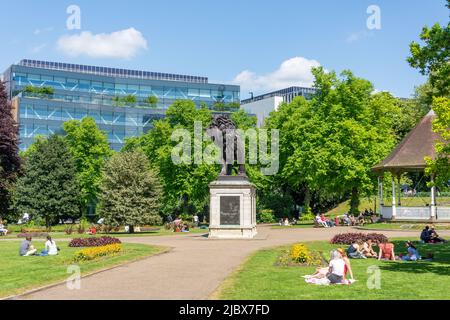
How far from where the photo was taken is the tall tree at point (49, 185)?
177ft

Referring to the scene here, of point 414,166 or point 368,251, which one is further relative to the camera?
point 414,166

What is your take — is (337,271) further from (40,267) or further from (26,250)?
(26,250)

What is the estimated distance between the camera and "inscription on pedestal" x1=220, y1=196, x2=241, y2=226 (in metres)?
34.3

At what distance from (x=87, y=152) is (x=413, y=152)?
131 ft

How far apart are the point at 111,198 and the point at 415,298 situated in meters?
36.2

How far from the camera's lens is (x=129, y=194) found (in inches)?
1785

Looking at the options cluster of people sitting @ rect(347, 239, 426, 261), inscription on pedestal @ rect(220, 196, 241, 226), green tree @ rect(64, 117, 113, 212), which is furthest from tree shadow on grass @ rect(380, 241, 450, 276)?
green tree @ rect(64, 117, 113, 212)

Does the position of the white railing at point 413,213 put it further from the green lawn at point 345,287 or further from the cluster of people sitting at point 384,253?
the green lawn at point 345,287

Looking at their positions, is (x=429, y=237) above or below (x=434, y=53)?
below

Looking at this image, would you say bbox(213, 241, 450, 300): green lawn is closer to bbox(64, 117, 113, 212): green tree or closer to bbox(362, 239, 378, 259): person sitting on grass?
bbox(362, 239, 378, 259): person sitting on grass

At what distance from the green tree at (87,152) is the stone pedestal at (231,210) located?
33.2 metres

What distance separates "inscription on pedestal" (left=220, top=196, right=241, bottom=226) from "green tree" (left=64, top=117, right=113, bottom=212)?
33.5 m

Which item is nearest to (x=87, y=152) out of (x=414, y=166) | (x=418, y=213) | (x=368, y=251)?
(x=414, y=166)
